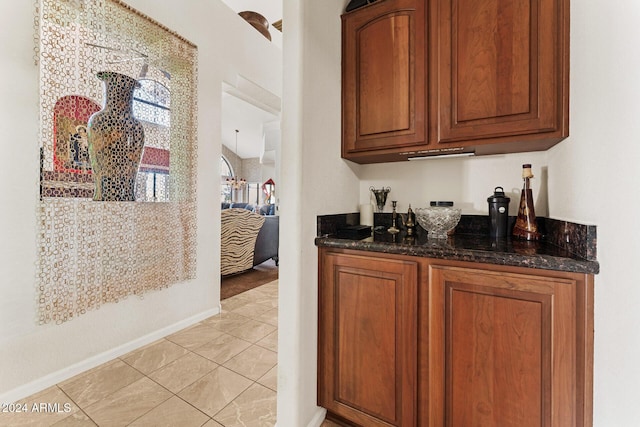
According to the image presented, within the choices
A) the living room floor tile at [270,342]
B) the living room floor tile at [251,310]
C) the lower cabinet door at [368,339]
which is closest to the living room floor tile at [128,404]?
the living room floor tile at [270,342]

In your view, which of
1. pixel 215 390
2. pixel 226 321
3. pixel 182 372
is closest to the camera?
pixel 215 390

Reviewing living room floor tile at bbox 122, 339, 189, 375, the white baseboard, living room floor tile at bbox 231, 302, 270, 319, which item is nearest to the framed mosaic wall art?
the white baseboard

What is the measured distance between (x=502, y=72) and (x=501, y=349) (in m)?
1.16

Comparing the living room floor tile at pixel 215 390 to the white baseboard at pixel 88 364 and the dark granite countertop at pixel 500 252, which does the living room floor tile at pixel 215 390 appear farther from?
the dark granite countertop at pixel 500 252

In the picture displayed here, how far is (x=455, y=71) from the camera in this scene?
124 cm

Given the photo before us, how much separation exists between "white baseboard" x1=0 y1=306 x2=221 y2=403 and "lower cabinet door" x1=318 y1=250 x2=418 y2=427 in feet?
5.16

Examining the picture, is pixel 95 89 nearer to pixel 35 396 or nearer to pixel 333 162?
pixel 333 162

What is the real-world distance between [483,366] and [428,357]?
0.19 metres

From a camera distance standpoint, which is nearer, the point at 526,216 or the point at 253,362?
the point at 526,216

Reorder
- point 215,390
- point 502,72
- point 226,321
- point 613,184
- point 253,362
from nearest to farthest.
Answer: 1. point 613,184
2. point 502,72
3. point 215,390
4. point 253,362
5. point 226,321

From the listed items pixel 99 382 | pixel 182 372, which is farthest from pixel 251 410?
pixel 99 382

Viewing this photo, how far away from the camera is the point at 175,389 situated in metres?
1.56

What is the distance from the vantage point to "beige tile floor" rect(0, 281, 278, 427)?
4.39 ft

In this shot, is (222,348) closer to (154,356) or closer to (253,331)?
(253,331)
